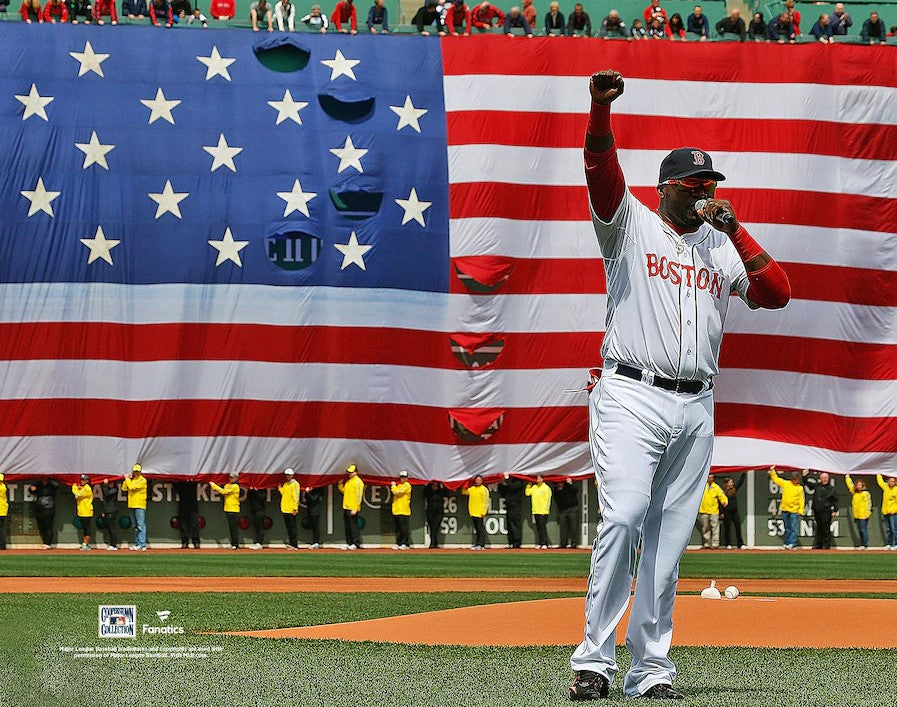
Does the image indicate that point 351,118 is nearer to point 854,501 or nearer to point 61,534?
point 61,534

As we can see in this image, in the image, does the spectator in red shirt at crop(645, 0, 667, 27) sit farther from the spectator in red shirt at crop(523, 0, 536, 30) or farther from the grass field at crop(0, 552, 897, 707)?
the grass field at crop(0, 552, 897, 707)

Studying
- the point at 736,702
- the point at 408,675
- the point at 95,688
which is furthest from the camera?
the point at 408,675

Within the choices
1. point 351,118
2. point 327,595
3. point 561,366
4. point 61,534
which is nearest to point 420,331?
point 561,366

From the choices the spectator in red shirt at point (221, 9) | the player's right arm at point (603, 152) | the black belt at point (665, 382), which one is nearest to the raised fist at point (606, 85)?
the player's right arm at point (603, 152)

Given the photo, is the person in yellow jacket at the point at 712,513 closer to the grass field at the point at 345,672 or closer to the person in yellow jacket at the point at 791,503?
the person in yellow jacket at the point at 791,503

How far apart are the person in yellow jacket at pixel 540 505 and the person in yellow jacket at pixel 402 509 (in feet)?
8.05

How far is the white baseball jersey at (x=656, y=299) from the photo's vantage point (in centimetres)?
570

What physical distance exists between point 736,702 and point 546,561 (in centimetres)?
Result: 1763

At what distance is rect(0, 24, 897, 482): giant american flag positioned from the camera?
25984 millimetres

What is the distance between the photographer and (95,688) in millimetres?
5688

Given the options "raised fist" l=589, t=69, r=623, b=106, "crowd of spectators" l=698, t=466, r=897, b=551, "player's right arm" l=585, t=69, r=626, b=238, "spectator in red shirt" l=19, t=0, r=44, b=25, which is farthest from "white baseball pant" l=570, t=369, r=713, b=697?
"spectator in red shirt" l=19, t=0, r=44, b=25

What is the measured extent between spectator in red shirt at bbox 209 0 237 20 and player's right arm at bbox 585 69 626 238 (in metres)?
24.0

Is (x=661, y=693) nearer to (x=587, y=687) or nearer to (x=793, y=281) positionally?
(x=587, y=687)

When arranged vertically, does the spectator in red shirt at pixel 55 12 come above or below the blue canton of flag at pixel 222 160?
above
